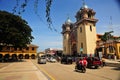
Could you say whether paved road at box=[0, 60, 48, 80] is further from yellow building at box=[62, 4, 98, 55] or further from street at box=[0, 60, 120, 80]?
yellow building at box=[62, 4, 98, 55]

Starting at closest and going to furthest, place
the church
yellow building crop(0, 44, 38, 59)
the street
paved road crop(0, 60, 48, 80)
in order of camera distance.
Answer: the street → paved road crop(0, 60, 48, 80) → the church → yellow building crop(0, 44, 38, 59)

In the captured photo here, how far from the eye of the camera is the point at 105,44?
63.7 metres

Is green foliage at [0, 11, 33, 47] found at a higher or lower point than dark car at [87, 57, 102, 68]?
higher

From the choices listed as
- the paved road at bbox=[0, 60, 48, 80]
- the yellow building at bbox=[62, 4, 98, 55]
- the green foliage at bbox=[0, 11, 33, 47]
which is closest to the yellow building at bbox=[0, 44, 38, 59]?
the green foliage at bbox=[0, 11, 33, 47]

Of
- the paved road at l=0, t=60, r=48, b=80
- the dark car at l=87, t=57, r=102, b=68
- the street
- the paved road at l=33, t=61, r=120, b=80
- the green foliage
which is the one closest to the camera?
the paved road at l=33, t=61, r=120, b=80

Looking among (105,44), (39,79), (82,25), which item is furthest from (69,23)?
(39,79)

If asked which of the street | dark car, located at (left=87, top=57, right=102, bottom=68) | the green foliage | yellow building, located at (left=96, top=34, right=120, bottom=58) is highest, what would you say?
the green foliage

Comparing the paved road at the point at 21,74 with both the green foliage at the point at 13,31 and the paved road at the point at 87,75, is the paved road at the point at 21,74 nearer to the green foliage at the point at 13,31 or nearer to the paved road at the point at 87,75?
the paved road at the point at 87,75

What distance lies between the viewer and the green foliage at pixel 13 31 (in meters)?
56.3

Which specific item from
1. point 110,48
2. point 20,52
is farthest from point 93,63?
point 20,52

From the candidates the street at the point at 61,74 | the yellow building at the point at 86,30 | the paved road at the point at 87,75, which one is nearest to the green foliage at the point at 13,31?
the yellow building at the point at 86,30

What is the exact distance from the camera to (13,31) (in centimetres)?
5738

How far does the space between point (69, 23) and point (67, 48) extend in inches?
494

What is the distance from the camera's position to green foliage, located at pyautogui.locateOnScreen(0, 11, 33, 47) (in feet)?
185
